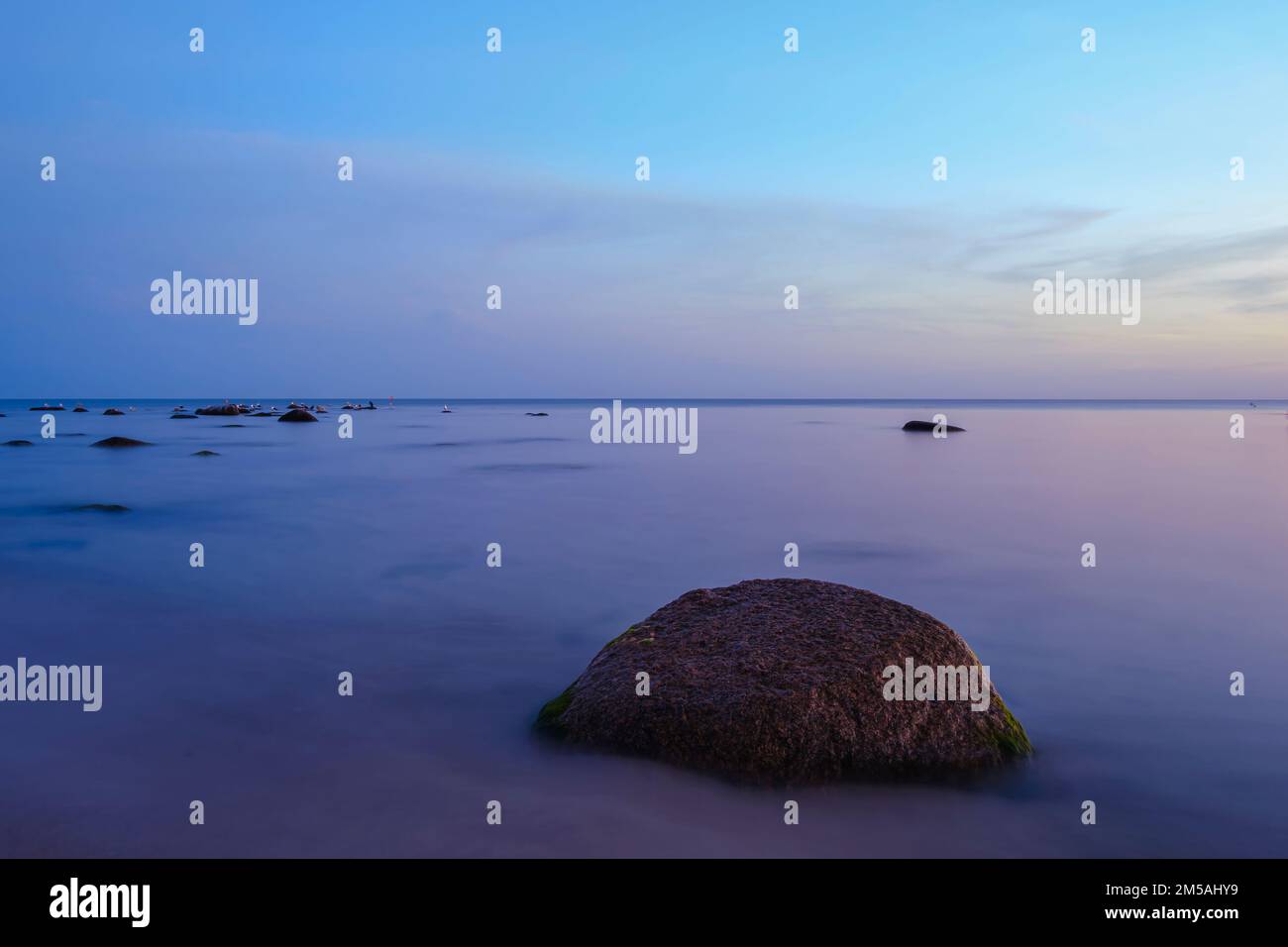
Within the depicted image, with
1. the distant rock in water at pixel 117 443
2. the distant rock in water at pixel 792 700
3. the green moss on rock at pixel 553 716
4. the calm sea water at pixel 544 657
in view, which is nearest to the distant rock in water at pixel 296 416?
the distant rock in water at pixel 117 443

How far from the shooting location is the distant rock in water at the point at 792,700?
592cm

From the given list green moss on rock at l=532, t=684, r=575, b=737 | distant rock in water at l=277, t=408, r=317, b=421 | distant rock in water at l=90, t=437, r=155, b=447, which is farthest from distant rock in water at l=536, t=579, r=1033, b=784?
distant rock in water at l=277, t=408, r=317, b=421

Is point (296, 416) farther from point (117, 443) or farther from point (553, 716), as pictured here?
point (553, 716)

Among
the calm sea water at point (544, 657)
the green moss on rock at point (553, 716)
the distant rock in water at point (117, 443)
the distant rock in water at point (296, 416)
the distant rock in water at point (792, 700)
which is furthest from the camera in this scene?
the distant rock in water at point (296, 416)

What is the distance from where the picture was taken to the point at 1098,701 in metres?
7.86

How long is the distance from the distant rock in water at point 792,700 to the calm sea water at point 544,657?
0.24 m

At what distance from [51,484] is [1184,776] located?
30217 mm

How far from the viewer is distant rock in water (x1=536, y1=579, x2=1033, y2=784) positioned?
19.4 ft

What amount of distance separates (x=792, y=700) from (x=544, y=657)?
13.4ft

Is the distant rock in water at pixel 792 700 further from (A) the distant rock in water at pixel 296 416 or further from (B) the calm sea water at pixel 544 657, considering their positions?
(A) the distant rock in water at pixel 296 416

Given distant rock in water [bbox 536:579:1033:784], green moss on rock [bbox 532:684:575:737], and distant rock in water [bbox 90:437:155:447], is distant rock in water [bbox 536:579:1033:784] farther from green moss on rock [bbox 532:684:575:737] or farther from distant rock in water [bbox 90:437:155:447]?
distant rock in water [bbox 90:437:155:447]

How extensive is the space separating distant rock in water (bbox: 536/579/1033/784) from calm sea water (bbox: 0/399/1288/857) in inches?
9.3

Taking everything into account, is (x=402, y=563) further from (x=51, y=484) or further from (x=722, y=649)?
(x=51, y=484)
